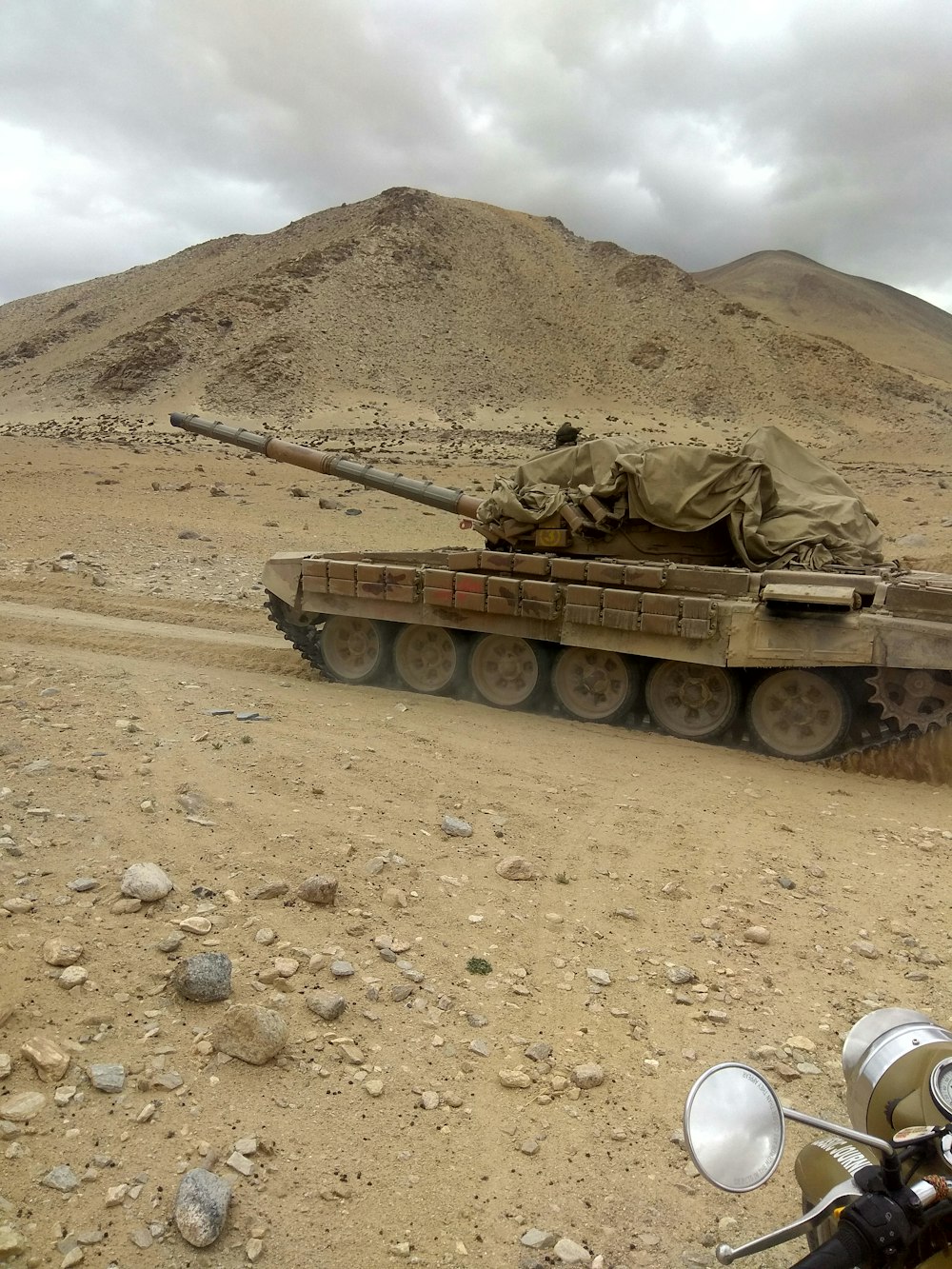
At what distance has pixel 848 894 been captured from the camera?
5660mm

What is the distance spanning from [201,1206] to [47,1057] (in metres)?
0.90

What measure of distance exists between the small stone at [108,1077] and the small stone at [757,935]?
2.98 m

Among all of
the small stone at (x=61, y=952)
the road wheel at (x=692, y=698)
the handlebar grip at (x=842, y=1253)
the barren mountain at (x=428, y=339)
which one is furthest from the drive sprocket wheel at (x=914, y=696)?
the barren mountain at (x=428, y=339)

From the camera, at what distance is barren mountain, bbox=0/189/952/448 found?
193 ft

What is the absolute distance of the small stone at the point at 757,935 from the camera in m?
5.03

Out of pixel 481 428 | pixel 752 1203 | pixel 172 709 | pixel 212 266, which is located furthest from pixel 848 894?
pixel 212 266

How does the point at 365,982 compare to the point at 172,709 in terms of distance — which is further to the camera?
the point at 172,709

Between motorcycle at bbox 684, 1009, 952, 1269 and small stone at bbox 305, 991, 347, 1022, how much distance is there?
2.24 meters

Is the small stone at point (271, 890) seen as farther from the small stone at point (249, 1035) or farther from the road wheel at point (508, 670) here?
the road wheel at point (508, 670)

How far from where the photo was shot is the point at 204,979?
13.1 feet

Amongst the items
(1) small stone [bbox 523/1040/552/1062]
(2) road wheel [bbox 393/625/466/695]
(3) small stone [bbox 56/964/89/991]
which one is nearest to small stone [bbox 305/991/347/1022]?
(1) small stone [bbox 523/1040/552/1062]

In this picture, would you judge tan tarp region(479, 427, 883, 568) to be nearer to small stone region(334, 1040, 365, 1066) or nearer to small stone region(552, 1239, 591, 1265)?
Result: small stone region(334, 1040, 365, 1066)

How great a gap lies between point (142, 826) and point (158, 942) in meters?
1.16

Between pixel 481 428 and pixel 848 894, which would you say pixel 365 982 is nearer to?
pixel 848 894
